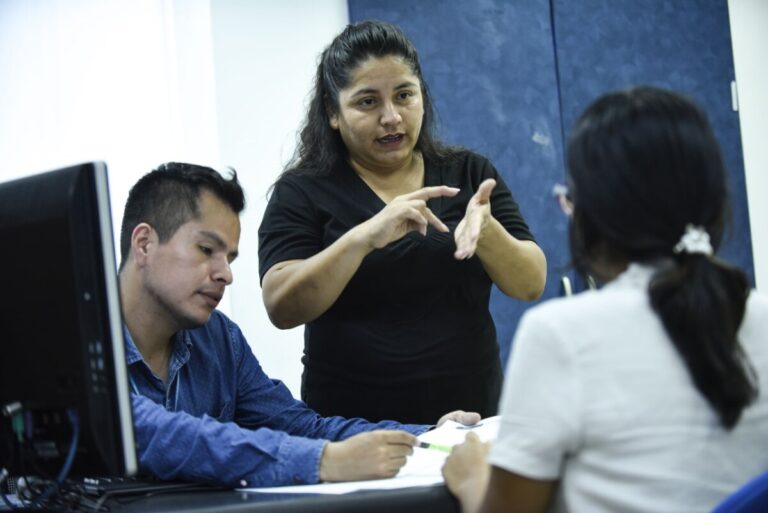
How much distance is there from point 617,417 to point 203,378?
945mm

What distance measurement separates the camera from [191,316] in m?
1.74

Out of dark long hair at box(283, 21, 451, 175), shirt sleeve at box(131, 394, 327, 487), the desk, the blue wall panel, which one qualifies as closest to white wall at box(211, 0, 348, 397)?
the blue wall panel

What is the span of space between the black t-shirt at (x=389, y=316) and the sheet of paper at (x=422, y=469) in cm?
20

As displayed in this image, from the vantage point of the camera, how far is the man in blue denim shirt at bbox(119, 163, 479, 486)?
1.48 m

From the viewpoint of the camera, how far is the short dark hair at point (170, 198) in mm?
1811

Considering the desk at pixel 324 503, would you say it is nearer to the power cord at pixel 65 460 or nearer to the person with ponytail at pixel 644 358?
the power cord at pixel 65 460

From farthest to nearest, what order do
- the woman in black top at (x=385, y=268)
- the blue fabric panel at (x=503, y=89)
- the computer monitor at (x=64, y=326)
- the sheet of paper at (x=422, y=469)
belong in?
the blue fabric panel at (x=503, y=89) → the woman in black top at (x=385, y=268) → the sheet of paper at (x=422, y=469) → the computer monitor at (x=64, y=326)

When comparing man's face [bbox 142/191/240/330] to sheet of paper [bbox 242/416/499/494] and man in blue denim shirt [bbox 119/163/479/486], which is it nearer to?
man in blue denim shirt [bbox 119/163/479/486]

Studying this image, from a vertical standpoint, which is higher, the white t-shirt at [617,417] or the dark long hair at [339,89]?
the dark long hair at [339,89]

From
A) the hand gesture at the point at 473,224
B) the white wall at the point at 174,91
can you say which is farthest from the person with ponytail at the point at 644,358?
the white wall at the point at 174,91

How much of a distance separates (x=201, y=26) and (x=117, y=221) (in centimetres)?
70

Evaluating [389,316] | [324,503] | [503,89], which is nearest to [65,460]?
[324,503]

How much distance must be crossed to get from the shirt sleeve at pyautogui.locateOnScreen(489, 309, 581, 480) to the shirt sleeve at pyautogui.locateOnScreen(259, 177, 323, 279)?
99 cm

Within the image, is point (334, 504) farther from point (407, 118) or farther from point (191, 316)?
point (407, 118)
